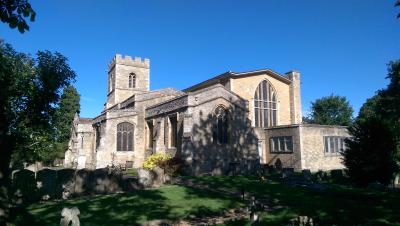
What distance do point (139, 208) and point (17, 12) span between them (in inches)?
346

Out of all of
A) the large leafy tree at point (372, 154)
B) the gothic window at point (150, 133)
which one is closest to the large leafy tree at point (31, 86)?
the gothic window at point (150, 133)

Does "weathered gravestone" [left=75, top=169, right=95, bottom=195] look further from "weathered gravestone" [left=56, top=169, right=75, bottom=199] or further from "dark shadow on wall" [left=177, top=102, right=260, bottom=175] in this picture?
"dark shadow on wall" [left=177, top=102, right=260, bottom=175]

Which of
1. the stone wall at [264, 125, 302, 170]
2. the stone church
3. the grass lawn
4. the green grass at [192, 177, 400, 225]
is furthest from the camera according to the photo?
the stone wall at [264, 125, 302, 170]

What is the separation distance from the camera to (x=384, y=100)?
4309 centimetres

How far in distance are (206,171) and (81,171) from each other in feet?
38.0

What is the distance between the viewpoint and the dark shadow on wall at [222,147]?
26.3m

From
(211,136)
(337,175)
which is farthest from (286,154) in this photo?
(211,136)

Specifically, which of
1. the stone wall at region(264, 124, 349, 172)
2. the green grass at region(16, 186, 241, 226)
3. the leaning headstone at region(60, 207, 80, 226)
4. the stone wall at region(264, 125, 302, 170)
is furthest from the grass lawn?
the stone wall at region(264, 125, 302, 170)

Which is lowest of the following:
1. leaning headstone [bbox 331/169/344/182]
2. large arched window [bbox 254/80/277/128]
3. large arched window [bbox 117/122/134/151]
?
leaning headstone [bbox 331/169/344/182]

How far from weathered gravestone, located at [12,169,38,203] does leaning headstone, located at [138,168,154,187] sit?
5.31 metres

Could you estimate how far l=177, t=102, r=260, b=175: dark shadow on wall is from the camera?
26.3 m

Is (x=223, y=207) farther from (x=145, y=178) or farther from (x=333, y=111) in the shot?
(x=333, y=111)

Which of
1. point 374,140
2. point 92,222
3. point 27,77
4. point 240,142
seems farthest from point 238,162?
point 92,222

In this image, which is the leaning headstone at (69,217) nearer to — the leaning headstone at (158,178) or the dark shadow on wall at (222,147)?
the leaning headstone at (158,178)
